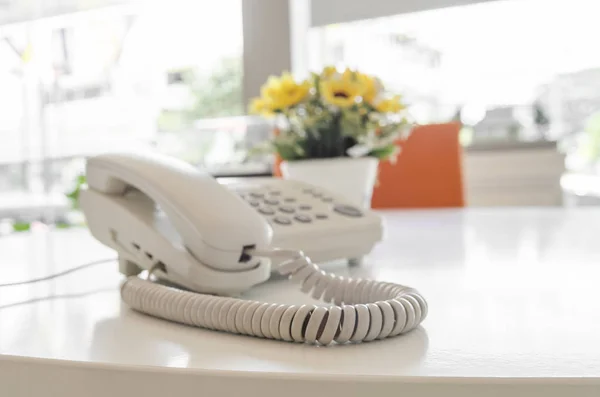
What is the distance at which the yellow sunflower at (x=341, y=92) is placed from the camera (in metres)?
1.02

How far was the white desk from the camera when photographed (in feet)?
0.88

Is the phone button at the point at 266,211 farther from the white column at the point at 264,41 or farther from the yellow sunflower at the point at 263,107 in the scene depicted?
the white column at the point at 264,41

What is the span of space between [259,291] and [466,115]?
334cm

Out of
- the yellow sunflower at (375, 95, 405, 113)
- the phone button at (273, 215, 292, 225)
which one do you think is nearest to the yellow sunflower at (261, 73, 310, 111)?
the yellow sunflower at (375, 95, 405, 113)

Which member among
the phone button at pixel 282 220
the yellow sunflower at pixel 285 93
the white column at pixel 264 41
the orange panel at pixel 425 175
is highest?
the white column at pixel 264 41

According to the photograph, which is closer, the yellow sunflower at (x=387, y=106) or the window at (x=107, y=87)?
the yellow sunflower at (x=387, y=106)

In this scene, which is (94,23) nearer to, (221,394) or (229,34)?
(229,34)

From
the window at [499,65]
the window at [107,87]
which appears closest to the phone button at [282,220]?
the window at [499,65]

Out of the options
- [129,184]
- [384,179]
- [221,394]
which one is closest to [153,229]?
[129,184]

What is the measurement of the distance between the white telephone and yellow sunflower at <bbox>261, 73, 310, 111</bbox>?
1.33ft

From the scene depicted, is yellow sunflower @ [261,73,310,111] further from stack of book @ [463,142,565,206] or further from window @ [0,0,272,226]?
window @ [0,0,272,226]

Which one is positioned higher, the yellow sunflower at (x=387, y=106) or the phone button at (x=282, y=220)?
the yellow sunflower at (x=387, y=106)

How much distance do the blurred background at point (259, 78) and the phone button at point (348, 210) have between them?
246cm

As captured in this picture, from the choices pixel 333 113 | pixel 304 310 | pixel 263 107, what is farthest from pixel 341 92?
pixel 304 310
